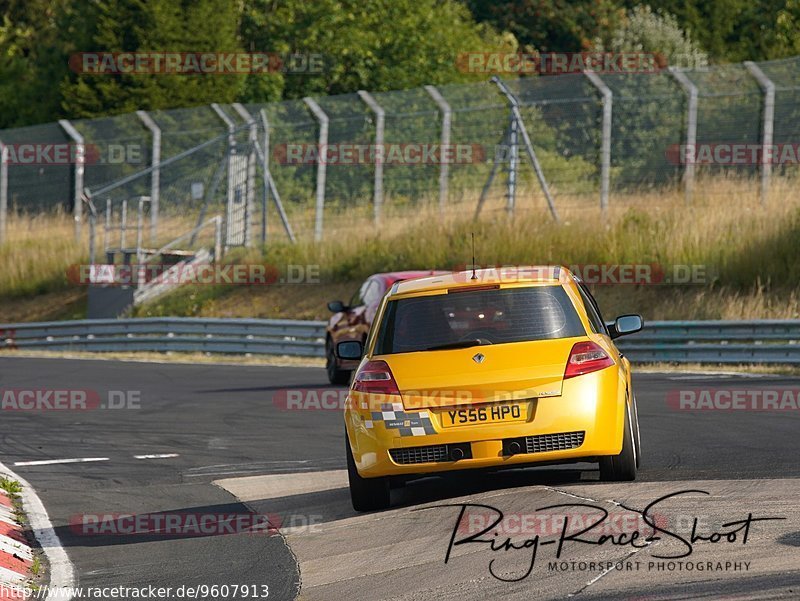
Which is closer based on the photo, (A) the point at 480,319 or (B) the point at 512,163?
(A) the point at 480,319

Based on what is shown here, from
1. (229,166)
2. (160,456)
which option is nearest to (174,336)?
(229,166)

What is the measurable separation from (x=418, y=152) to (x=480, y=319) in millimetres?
22199

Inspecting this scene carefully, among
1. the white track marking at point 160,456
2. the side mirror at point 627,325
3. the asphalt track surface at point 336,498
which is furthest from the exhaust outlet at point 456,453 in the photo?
the white track marking at point 160,456

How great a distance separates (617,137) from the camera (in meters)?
29.5

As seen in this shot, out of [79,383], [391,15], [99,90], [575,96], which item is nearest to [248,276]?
[575,96]

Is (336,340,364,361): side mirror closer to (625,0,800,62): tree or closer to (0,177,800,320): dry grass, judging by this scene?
(0,177,800,320): dry grass

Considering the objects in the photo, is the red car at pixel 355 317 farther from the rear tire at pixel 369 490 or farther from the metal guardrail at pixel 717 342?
the rear tire at pixel 369 490

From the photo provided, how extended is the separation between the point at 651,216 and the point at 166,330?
9450 mm

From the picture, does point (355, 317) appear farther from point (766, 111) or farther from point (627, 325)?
point (766, 111)

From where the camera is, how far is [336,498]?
36.1 feet

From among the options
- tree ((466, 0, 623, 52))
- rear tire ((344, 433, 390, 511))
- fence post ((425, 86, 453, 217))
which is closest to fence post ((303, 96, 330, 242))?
fence post ((425, 86, 453, 217))

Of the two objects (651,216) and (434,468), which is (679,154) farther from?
(434,468)

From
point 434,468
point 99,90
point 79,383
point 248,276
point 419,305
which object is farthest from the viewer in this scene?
point 99,90

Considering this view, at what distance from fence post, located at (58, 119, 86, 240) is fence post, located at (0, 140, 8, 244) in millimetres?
1587
